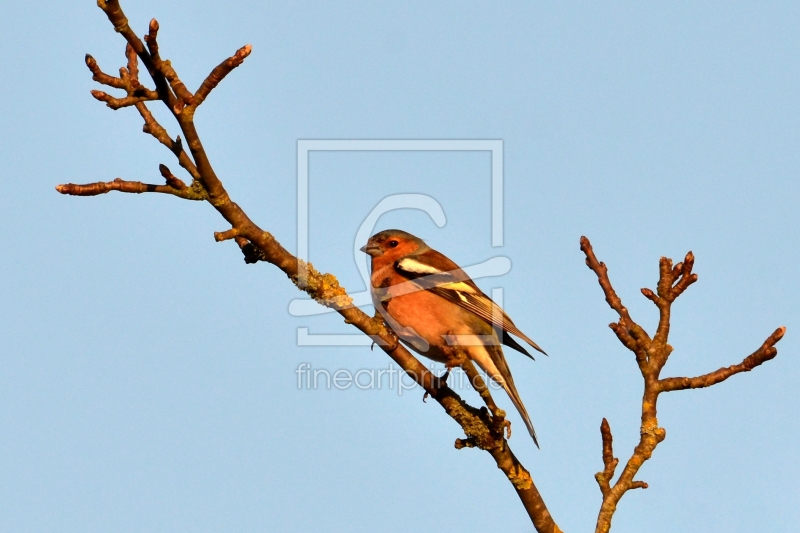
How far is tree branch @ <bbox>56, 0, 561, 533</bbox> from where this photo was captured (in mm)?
5082

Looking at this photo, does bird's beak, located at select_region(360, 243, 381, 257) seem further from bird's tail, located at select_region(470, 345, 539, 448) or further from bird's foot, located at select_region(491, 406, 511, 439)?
bird's foot, located at select_region(491, 406, 511, 439)

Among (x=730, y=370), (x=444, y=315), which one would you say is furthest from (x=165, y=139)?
(x=730, y=370)

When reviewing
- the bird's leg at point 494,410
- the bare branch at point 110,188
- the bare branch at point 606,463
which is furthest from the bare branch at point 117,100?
the bare branch at point 606,463

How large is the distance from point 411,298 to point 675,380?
2932mm

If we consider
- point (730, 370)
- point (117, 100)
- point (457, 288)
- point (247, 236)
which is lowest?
point (730, 370)

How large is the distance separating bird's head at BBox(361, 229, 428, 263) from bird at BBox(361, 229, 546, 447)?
70cm

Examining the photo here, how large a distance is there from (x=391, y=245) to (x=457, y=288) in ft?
5.21

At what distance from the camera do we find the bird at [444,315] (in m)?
8.20

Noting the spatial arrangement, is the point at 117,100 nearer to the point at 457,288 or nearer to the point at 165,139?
the point at 165,139

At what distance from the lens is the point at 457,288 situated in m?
8.91

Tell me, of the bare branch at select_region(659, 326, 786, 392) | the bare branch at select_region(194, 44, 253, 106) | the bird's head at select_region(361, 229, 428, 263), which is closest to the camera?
the bare branch at select_region(194, 44, 253, 106)

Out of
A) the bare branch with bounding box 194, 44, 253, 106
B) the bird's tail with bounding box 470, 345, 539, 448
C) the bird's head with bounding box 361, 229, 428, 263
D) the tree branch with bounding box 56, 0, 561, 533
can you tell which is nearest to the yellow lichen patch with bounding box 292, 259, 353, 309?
the tree branch with bounding box 56, 0, 561, 533

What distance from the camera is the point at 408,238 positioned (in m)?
10.4

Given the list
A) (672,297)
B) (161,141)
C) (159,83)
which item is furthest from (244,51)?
(672,297)
